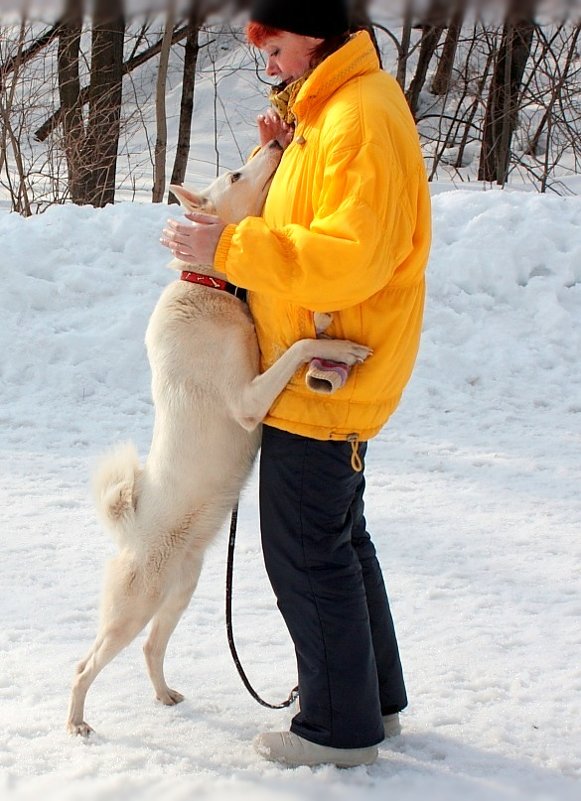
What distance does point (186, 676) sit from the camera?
321 cm

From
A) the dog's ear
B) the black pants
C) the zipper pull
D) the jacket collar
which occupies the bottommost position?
the black pants

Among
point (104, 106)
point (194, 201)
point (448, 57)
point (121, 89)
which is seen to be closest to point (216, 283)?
point (194, 201)

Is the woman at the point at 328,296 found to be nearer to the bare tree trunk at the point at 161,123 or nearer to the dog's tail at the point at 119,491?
the dog's tail at the point at 119,491

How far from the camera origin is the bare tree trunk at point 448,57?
15.2 m

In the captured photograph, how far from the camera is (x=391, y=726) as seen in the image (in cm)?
280

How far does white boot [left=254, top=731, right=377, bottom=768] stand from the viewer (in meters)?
2.56

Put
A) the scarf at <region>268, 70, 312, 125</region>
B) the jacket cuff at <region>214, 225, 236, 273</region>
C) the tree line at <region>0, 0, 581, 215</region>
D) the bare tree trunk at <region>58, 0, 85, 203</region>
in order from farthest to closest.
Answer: the bare tree trunk at <region>58, 0, 85, 203</region> → the tree line at <region>0, 0, 581, 215</region> → the scarf at <region>268, 70, 312, 125</region> → the jacket cuff at <region>214, 225, 236, 273</region>

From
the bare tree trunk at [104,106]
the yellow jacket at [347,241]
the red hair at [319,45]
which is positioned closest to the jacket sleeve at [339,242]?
the yellow jacket at [347,241]

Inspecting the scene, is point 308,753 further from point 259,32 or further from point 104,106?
point 104,106

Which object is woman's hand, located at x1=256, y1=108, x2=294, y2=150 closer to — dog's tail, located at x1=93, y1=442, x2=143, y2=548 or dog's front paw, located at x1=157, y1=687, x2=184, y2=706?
dog's tail, located at x1=93, y1=442, x2=143, y2=548

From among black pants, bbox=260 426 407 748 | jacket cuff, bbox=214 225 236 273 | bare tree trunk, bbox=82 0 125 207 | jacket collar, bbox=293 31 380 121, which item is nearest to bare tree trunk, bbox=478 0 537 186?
bare tree trunk, bbox=82 0 125 207

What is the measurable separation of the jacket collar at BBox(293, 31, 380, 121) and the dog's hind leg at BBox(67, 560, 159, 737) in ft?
4.75

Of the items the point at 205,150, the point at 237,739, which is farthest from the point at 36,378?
the point at 205,150

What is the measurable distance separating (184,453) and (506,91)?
12.8m
